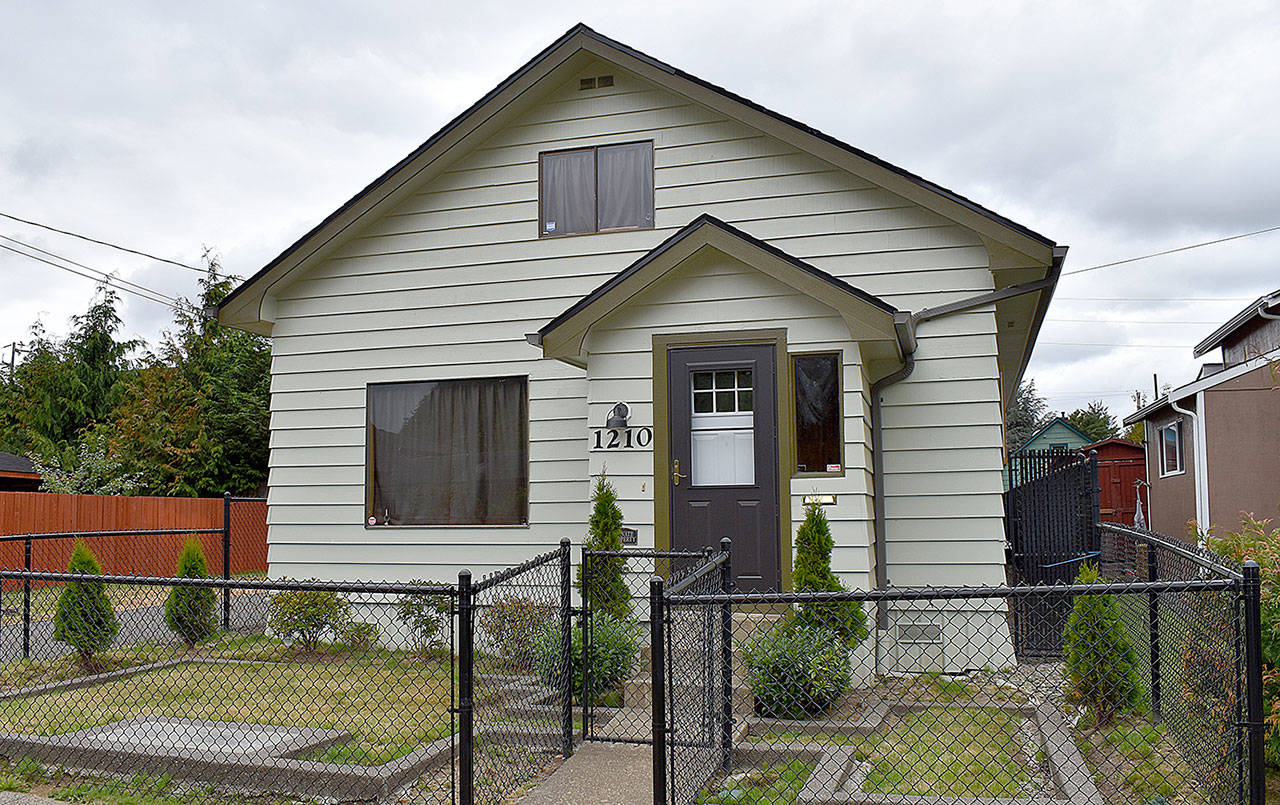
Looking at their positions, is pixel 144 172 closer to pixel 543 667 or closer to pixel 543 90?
pixel 543 90

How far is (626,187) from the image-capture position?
988 centimetres

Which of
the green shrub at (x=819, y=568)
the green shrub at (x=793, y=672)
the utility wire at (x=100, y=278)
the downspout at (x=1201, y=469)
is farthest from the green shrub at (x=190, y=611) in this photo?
the downspout at (x=1201, y=469)

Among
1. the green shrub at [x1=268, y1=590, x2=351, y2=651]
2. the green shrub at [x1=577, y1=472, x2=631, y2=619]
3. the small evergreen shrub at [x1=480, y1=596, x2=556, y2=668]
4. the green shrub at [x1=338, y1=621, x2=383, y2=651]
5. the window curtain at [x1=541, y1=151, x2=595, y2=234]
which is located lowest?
the green shrub at [x1=338, y1=621, x2=383, y2=651]

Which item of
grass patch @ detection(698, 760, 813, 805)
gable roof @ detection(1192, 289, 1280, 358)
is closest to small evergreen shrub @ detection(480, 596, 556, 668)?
grass patch @ detection(698, 760, 813, 805)

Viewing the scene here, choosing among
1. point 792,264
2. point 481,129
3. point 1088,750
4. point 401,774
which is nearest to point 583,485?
point 792,264

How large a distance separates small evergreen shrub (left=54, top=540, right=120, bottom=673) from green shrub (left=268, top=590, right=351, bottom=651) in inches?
53.0

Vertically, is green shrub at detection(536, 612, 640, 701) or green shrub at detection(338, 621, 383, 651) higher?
green shrub at detection(536, 612, 640, 701)

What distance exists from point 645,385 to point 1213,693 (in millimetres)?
4936

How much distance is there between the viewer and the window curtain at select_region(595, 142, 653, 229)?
984 cm

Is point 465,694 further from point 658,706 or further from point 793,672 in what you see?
point 793,672

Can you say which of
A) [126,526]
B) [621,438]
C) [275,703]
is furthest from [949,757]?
[126,526]

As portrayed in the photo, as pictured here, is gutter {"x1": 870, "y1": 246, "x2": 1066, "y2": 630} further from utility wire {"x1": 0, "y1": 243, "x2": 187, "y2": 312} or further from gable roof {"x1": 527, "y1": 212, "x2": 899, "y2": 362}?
utility wire {"x1": 0, "y1": 243, "x2": 187, "y2": 312}

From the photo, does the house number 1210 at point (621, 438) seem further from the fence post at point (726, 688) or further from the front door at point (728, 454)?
the fence post at point (726, 688)

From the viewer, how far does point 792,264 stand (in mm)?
7887
